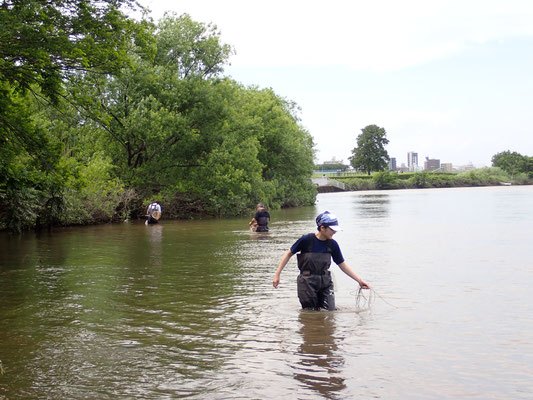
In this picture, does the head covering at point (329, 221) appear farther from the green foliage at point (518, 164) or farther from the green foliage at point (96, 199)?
the green foliage at point (518, 164)

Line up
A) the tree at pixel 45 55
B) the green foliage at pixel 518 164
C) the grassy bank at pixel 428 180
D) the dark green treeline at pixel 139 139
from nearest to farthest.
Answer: the tree at pixel 45 55, the dark green treeline at pixel 139 139, the grassy bank at pixel 428 180, the green foliage at pixel 518 164

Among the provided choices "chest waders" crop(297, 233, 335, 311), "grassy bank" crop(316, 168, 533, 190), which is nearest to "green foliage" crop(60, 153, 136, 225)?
"chest waders" crop(297, 233, 335, 311)

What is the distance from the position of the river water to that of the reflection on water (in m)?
0.02

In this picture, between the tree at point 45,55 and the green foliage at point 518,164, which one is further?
the green foliage at point 518,164

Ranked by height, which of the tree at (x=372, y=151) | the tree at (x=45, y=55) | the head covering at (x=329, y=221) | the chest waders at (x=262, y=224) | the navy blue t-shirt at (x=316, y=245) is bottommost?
the chest waders at (x=262, y=224)

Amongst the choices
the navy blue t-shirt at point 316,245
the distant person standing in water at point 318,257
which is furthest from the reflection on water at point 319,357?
the navy blue t-shirt at point 316,245

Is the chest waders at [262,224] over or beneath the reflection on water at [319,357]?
over

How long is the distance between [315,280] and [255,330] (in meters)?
1.23

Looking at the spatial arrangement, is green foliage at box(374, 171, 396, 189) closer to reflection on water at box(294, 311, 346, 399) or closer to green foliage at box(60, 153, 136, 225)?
green foliage at box(60, 153, 136, 225)

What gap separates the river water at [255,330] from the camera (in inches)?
254

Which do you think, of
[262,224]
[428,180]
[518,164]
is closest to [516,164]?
[518,164]

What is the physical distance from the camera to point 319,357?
7.50 m

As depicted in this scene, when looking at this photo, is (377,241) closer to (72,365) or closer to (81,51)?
(81,51)

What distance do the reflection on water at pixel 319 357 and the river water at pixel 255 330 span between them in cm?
2
